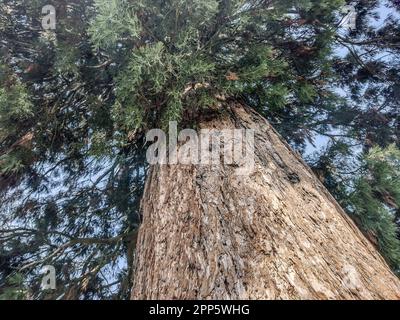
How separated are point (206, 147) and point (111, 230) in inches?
110

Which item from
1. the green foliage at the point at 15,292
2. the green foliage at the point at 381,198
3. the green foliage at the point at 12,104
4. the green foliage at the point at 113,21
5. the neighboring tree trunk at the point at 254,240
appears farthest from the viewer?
the green foliage at the point at 381,198

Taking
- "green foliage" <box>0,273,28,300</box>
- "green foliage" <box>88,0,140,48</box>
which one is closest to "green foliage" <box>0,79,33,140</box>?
"green foliage" <box>88,0,140,48</box>

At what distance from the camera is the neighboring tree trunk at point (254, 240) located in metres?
1.51

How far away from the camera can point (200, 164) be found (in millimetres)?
2426

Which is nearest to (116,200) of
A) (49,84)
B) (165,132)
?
(49,84)

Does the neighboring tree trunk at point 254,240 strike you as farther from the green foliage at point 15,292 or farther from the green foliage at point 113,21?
the green foliage at point 15,292

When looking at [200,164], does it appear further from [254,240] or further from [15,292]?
[15,292]

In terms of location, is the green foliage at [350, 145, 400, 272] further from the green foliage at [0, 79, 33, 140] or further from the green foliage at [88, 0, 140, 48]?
the green foliage at [0, 79, 33, 140]

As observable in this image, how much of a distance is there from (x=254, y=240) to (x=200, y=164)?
0.83 m

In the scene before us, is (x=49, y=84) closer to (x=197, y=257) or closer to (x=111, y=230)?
(x=111, y=230)

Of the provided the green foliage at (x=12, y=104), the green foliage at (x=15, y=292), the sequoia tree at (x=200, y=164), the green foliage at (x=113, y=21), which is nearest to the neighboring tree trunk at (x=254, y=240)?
the sequoia tree at (x=200, y=164)

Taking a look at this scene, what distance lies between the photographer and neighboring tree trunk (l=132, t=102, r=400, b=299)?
1511 millimetres

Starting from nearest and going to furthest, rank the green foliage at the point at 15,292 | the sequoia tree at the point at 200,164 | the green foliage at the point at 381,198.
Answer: the sequoia tree at the point at 200,164 < the green foliage at the point at 15,292 < the green foliage at the point at 381,198

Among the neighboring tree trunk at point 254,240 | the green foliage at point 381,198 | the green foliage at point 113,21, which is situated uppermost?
the green foliage at point 113,21
